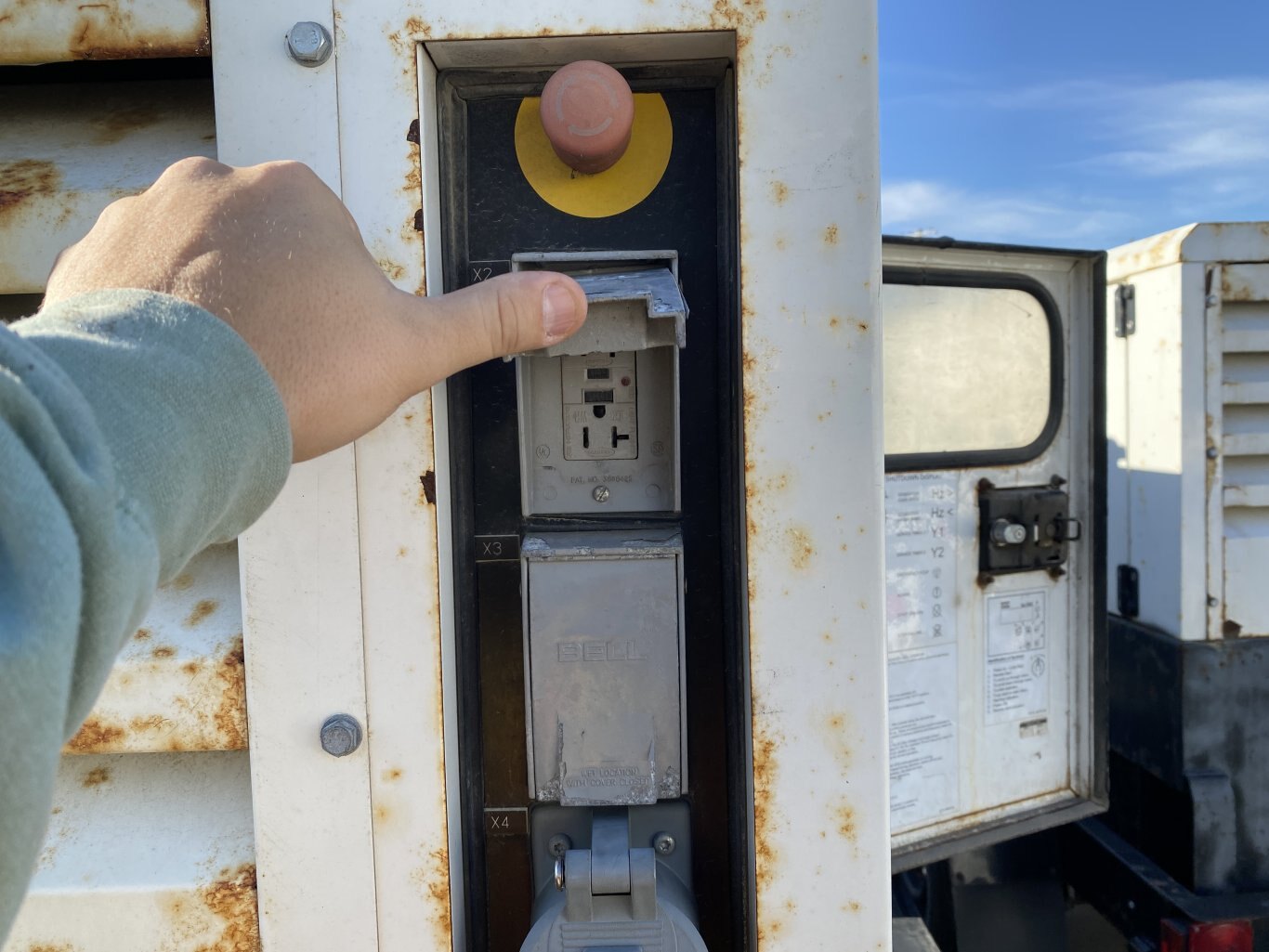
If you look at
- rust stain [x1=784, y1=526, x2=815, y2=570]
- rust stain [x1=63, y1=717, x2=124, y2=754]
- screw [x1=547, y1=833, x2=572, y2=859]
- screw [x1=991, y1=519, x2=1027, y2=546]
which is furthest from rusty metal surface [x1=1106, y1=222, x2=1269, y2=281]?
rust stain [x1=63, y1=717, x2=124, y2=754]

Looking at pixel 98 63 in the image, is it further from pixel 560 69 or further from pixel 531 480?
pixel 531 480

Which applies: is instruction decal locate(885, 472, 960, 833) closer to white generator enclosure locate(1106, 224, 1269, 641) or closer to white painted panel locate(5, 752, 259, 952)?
white generator enclosure locate(1106, 224, 1269, 641)

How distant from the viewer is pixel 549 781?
1079 millimetres

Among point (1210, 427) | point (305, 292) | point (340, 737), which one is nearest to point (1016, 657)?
point (1210, 427)

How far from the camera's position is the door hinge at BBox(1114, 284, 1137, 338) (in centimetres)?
301

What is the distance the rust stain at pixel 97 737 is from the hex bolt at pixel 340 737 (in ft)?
0.89

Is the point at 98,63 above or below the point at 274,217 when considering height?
above

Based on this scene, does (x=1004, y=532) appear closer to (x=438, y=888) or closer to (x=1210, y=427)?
(x=1210, y=427)

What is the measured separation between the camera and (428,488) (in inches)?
39.3

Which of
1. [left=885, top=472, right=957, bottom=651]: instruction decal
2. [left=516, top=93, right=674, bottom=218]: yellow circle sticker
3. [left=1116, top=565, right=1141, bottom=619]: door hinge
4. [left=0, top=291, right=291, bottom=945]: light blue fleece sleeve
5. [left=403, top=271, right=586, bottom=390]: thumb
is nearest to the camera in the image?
[left=0, top=291, right=291, bottom=945]: light blue fleece sleeve

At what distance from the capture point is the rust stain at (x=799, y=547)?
1.00 meters

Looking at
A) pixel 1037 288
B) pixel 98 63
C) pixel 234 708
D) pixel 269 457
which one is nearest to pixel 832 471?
pixel 269 457

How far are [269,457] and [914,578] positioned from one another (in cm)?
225

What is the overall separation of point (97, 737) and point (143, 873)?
0.58 feet
